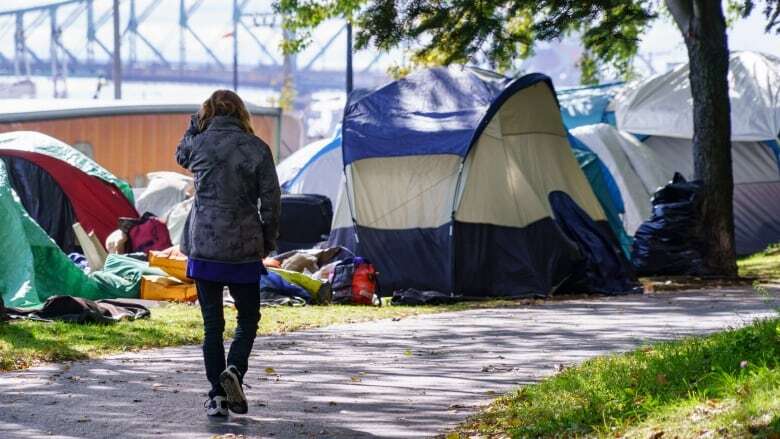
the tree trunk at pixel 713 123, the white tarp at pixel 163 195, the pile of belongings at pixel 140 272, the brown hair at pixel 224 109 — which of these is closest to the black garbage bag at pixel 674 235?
the tree trunk at pixel 713 123

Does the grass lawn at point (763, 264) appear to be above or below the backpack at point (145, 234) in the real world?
below

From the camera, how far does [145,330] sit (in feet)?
37.7

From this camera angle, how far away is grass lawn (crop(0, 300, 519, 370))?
993 cm

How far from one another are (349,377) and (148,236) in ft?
29.8

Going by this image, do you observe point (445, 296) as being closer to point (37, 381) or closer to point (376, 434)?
point (37, 381)

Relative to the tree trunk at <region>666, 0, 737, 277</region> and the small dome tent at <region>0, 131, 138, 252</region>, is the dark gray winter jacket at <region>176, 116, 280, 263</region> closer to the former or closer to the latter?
the tree trunk at <region>666, 0, 737, 277</region>

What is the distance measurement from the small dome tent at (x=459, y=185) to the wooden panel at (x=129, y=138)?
40.2 feet

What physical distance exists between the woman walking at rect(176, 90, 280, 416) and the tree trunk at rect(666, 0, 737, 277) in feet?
36.0

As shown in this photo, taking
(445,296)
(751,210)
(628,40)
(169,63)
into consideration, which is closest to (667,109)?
(751,210)

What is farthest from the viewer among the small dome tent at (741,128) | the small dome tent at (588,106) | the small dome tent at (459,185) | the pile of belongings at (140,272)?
the small dome tent at (588,106)

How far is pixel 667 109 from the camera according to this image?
77.6ft

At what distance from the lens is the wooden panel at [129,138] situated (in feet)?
91.5

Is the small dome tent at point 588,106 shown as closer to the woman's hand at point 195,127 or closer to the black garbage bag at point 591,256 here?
the black garbage bag at point 591,256

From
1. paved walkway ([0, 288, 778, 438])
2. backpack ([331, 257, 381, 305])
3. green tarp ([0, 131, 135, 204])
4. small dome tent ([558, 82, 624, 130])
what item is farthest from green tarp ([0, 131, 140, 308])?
small dome tent ([558, 82, 624, 130])
